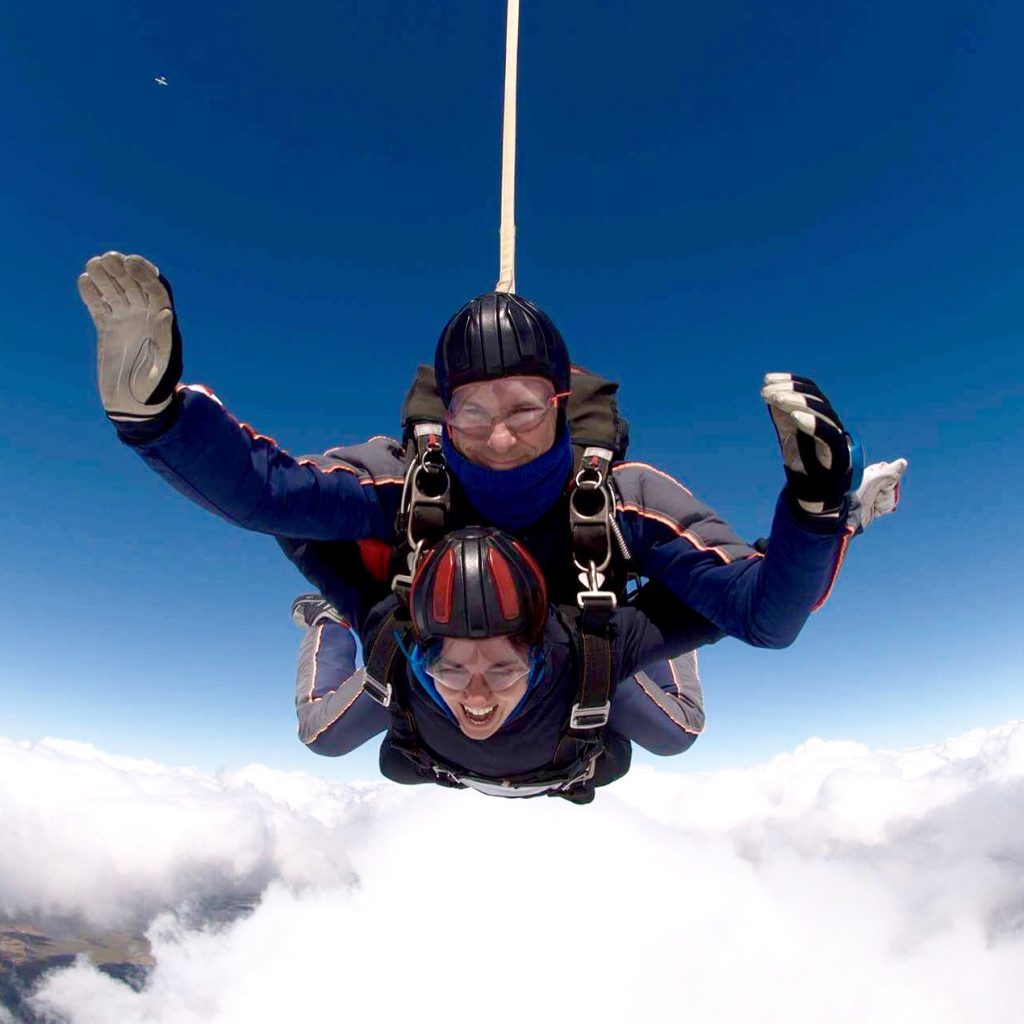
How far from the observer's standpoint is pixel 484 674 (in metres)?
2.64

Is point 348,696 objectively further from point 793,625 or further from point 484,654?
point 793,625

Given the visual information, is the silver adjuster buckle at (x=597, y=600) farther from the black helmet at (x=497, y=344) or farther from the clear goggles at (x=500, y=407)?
the black helmet at (x=497, y=344)

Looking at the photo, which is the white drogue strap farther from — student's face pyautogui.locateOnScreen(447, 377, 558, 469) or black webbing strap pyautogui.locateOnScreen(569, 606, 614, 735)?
black webbing strap pyautogui.locateOnScreen(569, 606, 614, 735)

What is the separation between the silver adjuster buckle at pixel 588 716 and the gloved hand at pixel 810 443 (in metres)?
1.28

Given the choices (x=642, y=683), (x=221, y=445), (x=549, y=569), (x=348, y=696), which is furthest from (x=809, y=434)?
(x=348, y=696)

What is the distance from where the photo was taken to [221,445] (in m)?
2.17

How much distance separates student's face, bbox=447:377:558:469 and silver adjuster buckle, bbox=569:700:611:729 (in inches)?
41.4

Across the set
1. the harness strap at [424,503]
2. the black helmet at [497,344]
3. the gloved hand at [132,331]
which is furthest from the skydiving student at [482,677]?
the gloved hand at [132,331]

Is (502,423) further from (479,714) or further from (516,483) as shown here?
(479,714)

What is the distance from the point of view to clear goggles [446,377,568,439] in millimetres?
2523

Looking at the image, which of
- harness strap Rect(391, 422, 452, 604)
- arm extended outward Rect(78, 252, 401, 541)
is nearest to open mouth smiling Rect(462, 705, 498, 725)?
harness strap Rect(391, 422, 452, 604)

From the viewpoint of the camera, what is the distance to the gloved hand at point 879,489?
2.35 meters

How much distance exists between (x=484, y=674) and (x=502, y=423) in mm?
947

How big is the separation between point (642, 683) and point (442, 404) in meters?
1.97
